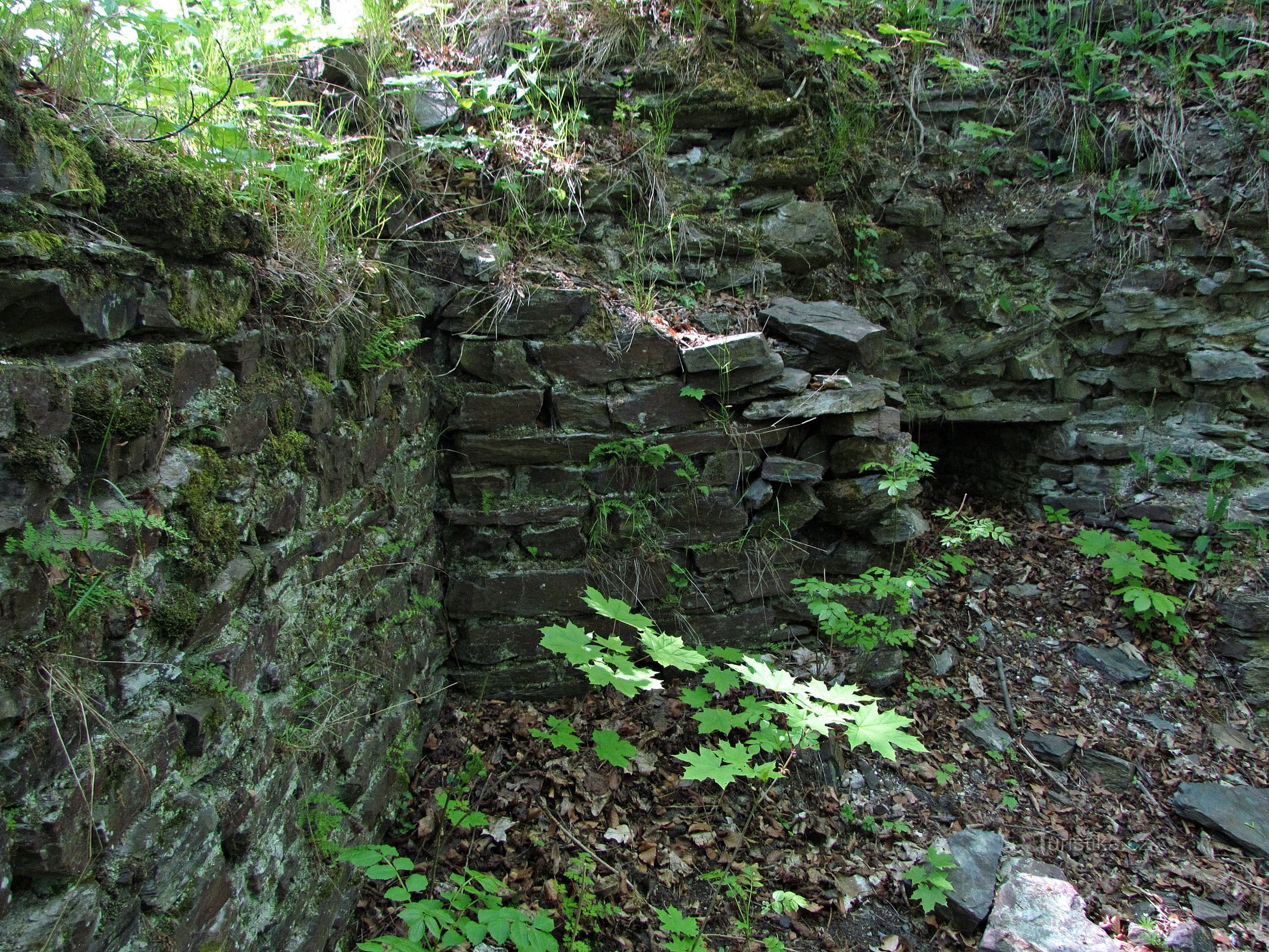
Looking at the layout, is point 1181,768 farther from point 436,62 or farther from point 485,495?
point 436,62

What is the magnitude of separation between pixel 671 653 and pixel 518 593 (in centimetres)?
113

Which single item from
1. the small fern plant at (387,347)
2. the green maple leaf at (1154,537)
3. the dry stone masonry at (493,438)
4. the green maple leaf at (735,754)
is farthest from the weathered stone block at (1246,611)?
the small fern plant at (387,347)

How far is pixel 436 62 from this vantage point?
12.9 feet

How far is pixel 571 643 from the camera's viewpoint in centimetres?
233

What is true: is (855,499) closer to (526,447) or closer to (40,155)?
(526,447)

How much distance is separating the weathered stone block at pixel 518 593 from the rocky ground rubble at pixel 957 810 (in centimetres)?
42

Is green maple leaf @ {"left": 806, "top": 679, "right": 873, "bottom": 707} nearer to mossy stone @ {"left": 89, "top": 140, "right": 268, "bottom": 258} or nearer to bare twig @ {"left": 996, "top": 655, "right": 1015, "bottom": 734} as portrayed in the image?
bare twig @ {"left": 996, "top": 655, "right": 1015, "bottom": 734}

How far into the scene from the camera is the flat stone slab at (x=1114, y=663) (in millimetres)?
3965

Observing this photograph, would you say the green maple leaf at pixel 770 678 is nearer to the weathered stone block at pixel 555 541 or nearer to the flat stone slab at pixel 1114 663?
the weathered stone block at pixel 555 541

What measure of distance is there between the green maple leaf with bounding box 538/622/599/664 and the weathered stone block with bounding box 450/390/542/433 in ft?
3.95

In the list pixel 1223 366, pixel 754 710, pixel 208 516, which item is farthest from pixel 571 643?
pixel 1223 366

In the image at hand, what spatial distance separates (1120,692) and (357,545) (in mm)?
3778

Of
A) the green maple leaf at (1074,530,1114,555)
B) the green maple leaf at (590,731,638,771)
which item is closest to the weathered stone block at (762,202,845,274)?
the green maple leaf at (1074,530,1114,555)

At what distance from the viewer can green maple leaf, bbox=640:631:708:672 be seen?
7.75 feet
